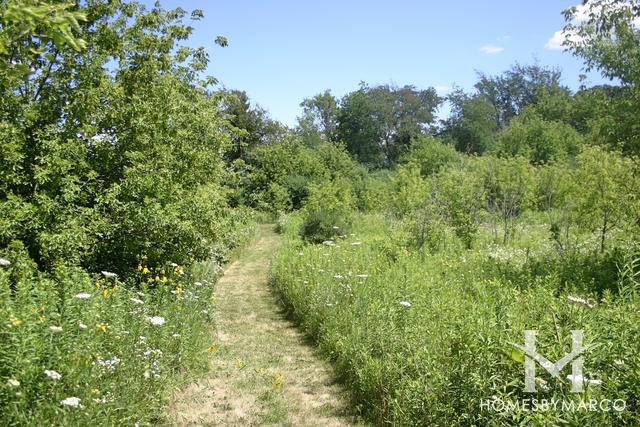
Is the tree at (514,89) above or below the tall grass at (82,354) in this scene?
above

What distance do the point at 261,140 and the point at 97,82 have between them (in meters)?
27.8

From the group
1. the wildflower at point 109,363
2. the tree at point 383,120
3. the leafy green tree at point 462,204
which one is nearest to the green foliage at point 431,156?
the tree at point 383,120

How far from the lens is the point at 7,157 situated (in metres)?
6.19

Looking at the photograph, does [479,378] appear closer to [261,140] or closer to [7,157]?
[7,157]

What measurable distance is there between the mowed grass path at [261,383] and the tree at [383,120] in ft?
121

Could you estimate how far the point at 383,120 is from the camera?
160 ft

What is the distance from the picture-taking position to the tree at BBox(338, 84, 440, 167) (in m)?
46.8

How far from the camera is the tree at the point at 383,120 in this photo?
46812 mm

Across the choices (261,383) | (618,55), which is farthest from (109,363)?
(618,55)

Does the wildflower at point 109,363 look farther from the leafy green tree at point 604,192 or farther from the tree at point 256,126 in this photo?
the tree at point 256,126

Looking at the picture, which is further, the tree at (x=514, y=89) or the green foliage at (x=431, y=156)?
the tree at (x=514, y=89)

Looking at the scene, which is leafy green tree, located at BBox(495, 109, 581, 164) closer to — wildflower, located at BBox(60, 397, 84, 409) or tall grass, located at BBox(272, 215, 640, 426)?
tall grass, located at BBox(272, 215, 640, 426)

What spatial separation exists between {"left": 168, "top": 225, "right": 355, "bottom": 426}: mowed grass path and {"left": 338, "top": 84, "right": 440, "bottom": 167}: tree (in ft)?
121

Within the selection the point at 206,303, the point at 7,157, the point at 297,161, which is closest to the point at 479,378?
the point at 206,303
